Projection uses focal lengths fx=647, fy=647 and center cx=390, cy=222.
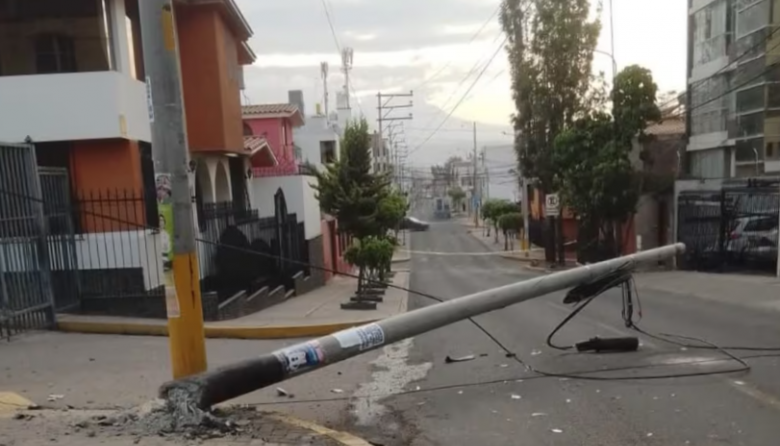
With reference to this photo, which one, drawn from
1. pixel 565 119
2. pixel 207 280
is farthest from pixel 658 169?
pixel 207 280

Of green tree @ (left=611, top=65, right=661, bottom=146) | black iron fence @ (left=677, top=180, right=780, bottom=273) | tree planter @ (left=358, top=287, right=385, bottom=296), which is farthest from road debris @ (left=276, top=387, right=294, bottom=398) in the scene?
green tree @ (left=611, top=65, right=661, bottom=146)

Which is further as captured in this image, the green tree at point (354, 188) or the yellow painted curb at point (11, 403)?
the green tree at point (354, 188)

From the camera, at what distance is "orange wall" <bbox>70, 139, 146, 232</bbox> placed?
433 inches

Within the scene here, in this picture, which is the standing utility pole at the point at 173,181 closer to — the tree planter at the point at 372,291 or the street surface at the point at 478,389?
the street surface at the point at 478,389

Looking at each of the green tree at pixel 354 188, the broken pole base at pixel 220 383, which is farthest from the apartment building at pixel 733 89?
the broken pole base at pixel 220 383

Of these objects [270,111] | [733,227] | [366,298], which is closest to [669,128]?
[733,227]

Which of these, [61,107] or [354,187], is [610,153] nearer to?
[354,187]

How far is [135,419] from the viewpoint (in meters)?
4.77

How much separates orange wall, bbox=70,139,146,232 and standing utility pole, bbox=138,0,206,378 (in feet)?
21.7

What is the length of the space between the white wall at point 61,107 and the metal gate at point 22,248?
2.11 m

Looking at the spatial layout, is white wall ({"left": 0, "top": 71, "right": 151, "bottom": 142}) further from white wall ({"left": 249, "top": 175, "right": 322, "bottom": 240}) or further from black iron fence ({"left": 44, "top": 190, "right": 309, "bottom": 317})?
white wall ({"left": 249, "top": 175, "right": 322, "bottom": 240})

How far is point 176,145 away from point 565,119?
2819 centimetres

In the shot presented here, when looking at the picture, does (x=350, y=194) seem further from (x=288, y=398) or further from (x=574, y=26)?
(x=574, y=26)

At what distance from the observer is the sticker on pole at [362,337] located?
209 inches
